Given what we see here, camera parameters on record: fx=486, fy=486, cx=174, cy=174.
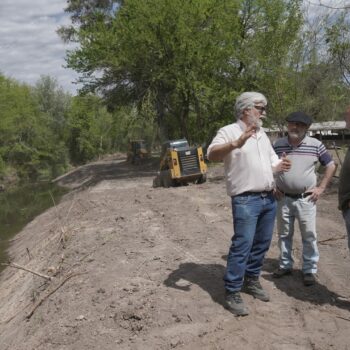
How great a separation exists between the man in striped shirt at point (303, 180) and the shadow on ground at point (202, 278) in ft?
3.29

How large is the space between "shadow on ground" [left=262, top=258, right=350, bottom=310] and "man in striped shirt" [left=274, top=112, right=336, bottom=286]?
0.36ft

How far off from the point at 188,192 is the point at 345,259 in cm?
886

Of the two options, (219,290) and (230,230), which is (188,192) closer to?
(230,230)

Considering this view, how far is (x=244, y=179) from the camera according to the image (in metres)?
4.56

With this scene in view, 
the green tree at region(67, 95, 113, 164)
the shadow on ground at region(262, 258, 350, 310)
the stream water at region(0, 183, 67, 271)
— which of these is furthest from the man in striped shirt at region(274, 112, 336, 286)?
the green tree at region(67, 95, 113, 164)

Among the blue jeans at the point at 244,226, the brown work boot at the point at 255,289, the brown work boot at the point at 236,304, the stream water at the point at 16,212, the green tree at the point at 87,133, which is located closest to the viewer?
the blue jeans at the point at 244,226

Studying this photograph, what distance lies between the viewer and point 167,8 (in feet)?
74.2

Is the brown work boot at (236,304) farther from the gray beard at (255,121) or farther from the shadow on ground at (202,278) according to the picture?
the gray beard at (255,121)

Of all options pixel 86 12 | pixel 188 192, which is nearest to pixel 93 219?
pixel 188 192

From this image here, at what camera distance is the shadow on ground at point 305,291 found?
5.12 metres

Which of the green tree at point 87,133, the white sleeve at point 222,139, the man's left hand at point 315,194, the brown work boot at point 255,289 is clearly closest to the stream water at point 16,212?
the brown work boot at point 255,289

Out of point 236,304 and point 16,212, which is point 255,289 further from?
point 16,212

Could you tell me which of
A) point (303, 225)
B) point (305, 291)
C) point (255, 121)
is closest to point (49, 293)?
point (305, 291)

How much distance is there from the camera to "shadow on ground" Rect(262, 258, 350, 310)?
5.12 metres
